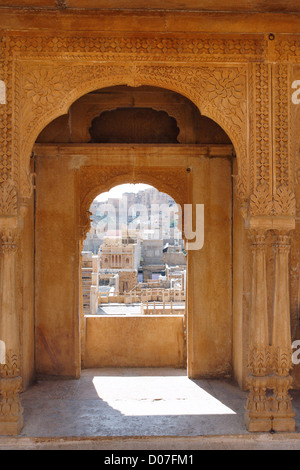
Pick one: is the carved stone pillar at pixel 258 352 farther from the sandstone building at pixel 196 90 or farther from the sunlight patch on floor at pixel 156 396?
the sunlight patch on floor at pixel 156 396

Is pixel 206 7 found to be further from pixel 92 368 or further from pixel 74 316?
pixel 92 368

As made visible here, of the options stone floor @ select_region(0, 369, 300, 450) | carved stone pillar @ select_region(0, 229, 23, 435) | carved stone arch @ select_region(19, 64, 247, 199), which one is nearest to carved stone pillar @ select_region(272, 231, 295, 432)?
stone floor @ select_region(0, 369, 300, 450)

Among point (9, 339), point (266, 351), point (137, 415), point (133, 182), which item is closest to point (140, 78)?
point (133, 182)

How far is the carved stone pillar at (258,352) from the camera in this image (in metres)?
4.44

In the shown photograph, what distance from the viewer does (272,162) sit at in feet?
15.2

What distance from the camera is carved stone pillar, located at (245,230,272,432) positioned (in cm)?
444

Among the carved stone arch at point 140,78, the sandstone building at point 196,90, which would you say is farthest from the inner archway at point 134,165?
the carved stone arch at point 140,78

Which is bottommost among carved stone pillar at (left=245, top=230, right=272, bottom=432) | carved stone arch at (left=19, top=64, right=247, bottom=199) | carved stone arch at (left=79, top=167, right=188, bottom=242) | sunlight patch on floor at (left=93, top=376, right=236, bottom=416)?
sunlight patch on floor at (left=93, top=376, right=236, bottom=416)

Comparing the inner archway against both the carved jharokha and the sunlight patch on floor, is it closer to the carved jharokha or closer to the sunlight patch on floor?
the sunlight patch on floor

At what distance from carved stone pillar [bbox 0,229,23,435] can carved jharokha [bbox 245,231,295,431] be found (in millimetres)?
2550

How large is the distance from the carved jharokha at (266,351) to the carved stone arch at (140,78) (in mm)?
815

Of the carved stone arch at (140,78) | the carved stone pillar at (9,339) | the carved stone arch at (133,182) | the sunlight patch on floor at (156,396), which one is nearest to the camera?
the carved stone pillar at (9,339)

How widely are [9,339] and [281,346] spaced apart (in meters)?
2.98

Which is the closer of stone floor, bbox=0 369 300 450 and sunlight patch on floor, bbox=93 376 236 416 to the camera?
stone floor, bbox=0 369 300 450
